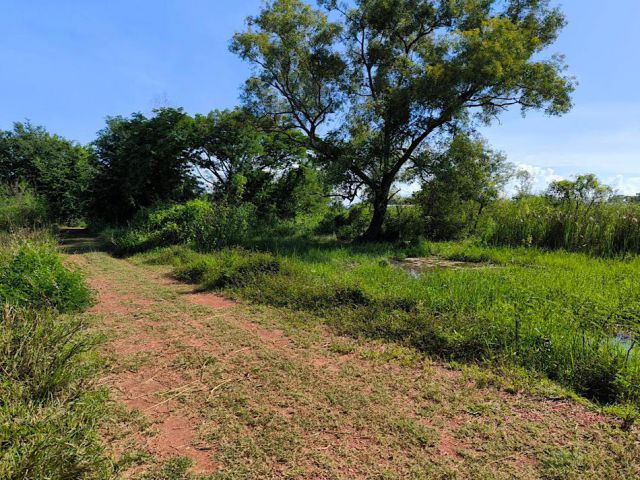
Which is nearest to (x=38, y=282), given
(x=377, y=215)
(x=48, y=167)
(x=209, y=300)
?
(x=209, y=300)

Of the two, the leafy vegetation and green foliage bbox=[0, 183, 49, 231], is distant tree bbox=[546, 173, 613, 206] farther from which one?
green foliage bbox=[0, 183, 49, 231]

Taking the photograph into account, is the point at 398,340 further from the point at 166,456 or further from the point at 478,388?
the point at 166,456

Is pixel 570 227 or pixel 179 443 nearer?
pixel 179 443

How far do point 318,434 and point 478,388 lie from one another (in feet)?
4.40

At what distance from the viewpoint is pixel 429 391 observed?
8.86ft

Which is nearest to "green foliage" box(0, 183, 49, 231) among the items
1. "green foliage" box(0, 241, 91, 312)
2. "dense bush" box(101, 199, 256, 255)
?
"dense bush" box(101, 199, 256, 255)

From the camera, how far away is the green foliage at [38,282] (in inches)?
160

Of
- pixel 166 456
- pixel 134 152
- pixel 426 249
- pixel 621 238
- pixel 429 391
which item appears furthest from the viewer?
pixel 134 152

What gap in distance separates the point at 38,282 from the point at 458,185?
29.9ft

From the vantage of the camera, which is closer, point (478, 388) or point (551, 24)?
point (478, 388)

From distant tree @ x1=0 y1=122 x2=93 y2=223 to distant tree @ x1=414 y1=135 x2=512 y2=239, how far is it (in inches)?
670

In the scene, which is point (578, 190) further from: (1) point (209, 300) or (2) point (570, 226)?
(1) point (209, 300)

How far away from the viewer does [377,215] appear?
10.8m

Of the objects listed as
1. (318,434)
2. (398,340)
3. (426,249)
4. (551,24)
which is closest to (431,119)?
(426,249)
